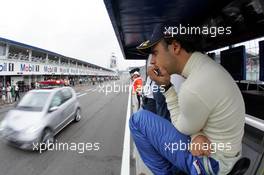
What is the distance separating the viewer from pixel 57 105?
316 inches

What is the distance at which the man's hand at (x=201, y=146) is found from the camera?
77.5 inches

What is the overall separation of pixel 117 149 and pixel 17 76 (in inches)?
964

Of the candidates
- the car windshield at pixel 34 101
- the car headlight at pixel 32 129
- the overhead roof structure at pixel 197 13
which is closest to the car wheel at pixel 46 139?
the car headlight at pixel 32 129

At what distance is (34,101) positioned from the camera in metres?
7.79

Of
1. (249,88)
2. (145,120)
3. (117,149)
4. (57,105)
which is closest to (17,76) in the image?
(57,105)

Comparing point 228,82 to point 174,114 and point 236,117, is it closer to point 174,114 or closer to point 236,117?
point 236,117
